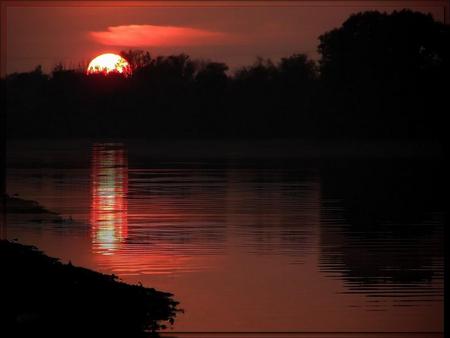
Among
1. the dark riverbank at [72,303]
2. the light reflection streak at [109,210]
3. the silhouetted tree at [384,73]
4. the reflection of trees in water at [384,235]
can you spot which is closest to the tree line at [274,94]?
the silhouetted tree at [384,73]

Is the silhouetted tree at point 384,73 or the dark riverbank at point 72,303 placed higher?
the silhouetted tree at point 384,73

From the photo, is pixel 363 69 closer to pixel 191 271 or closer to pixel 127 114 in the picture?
pixel 127 114

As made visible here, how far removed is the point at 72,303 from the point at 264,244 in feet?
23.1

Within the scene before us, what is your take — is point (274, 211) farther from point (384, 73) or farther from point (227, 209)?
point (384, 73)

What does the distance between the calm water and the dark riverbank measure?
1.47ft

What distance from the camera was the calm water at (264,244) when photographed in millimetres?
11992

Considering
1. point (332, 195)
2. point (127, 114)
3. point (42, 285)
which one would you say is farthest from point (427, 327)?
point (127, 114)

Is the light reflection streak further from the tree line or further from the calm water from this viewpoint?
the tree line

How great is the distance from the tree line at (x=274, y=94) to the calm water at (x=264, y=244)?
21.0 m

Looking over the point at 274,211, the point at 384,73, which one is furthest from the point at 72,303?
the point at 384,73

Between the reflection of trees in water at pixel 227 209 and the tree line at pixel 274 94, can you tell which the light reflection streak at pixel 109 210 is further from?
the tree line at pixel 274 94

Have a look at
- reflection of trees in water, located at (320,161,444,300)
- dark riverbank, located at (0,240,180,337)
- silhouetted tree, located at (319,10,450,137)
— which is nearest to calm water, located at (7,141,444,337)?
reflection of trees in water, located at (320,161,444,300)

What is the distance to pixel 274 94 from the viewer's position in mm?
74500

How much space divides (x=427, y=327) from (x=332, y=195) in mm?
17529
